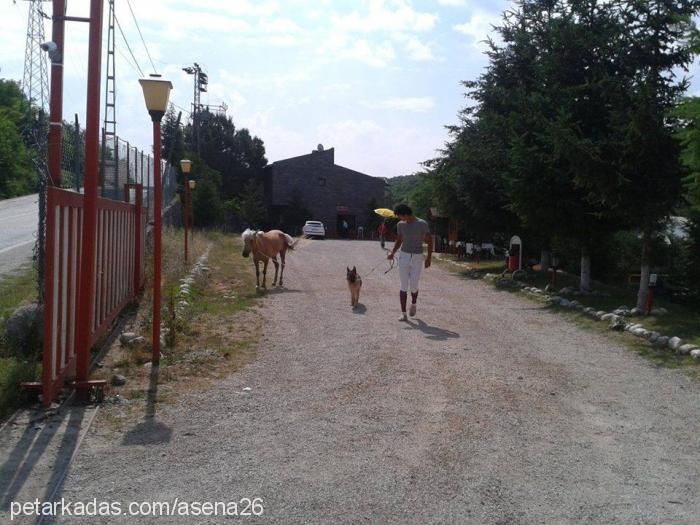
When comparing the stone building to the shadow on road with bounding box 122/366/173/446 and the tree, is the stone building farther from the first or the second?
the shadow on road with bounding box 122/366/173/446

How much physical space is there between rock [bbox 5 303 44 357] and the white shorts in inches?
234

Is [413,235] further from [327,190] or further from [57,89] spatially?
[327,190]

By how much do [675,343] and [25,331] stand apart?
849 cm

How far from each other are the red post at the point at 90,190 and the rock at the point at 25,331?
1308mm

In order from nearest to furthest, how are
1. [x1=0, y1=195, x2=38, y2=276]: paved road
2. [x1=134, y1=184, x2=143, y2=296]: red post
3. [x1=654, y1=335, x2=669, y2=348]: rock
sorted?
1. [x1=654, y1=335, x2=669, y2=348]: rock
2. [x1=134, y1=184, x2=143, y2=296]: red post
3. [x1=0, y1=195, x2=38, y2=276]: paved road

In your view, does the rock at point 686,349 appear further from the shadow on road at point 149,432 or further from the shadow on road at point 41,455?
the shadow on road at point 41,455

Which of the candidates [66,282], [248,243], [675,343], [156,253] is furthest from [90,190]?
[248,243]

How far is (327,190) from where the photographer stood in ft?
235

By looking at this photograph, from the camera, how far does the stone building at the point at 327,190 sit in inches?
2778

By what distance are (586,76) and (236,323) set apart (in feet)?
28.2

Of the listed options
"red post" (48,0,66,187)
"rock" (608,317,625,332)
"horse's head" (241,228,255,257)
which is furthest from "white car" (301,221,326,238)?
"red post" (48,0,66,187)

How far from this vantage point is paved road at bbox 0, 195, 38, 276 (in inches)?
657

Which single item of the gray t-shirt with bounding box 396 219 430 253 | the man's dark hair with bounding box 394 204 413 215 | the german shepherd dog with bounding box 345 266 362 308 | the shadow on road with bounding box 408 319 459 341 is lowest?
the shadow on road with bounding box 408 319 459 341

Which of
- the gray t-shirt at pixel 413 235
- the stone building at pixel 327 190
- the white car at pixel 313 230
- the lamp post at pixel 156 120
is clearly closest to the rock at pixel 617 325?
the gray t-shirt at pixel 413 235
